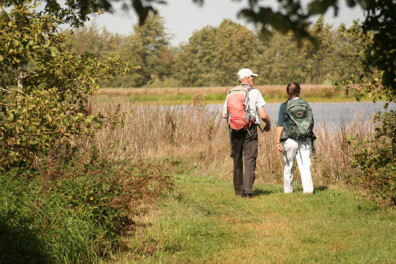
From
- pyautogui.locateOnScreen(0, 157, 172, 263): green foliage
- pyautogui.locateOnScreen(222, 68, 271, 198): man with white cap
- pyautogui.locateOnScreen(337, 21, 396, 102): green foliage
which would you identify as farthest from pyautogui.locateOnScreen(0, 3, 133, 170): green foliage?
pyautogui.locateOnScreen(337, 21, 396, 102): green foliage

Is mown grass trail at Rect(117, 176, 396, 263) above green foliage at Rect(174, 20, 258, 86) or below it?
below

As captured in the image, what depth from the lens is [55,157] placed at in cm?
717

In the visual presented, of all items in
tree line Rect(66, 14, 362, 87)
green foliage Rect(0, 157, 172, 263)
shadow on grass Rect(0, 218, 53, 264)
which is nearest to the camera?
shadow on grass Rect(0, 218, 53, 264)

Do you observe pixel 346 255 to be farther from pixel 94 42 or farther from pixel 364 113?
pixel 94 42

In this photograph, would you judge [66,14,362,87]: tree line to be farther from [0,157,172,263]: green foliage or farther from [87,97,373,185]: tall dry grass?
[0,157,172,263]: green foliage

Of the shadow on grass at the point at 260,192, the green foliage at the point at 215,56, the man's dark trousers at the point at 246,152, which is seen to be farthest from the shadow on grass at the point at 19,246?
the green foliage at the point at 215,56

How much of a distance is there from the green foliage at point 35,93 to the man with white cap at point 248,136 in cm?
257

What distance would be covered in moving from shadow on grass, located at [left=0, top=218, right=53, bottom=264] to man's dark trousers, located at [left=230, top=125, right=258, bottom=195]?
173 inches

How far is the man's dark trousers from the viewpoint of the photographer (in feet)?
26.5

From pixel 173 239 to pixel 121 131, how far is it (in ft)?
21.2

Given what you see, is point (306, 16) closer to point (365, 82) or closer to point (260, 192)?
point (365, 82)

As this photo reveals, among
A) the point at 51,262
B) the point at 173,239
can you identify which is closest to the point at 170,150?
the point at 173,239

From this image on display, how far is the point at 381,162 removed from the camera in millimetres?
6875

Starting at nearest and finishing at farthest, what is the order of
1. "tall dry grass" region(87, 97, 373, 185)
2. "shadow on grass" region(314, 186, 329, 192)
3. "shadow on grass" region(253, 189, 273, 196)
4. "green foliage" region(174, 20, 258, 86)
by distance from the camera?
"shadow on grass" region(253, 189, 273, 196) < "shadow on grass" region(314, 186, 329, 192) < "tall dry grass" region(87, 97, 373, 185) < "green foliage" region(174, 20, 258, 86)
